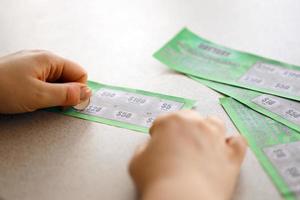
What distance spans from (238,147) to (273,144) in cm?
9

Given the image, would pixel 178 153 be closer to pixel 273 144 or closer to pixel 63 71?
pixel 273 144

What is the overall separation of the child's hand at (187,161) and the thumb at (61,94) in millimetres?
193

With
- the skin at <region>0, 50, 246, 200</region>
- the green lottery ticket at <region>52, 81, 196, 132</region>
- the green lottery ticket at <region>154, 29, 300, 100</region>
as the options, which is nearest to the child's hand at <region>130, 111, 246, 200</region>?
the skin at <region>0, 50, 246, 200</region>

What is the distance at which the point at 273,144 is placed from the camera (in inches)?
23.6

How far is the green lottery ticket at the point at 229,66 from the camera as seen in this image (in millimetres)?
743

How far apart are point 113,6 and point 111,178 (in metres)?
0.71

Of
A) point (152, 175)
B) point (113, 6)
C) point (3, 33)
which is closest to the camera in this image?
point (152, 175)

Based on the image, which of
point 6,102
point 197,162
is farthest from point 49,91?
point 197,162

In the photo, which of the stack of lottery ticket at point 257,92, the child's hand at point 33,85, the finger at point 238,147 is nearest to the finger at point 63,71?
the child's hand at point 33,85

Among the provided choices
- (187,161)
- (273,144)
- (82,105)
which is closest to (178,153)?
(187,161)

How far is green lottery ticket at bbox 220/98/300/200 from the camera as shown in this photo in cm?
53

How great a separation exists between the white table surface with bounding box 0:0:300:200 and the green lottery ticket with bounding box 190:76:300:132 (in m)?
0.03

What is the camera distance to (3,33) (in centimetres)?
102

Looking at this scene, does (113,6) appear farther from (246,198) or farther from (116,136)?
(246,198)
